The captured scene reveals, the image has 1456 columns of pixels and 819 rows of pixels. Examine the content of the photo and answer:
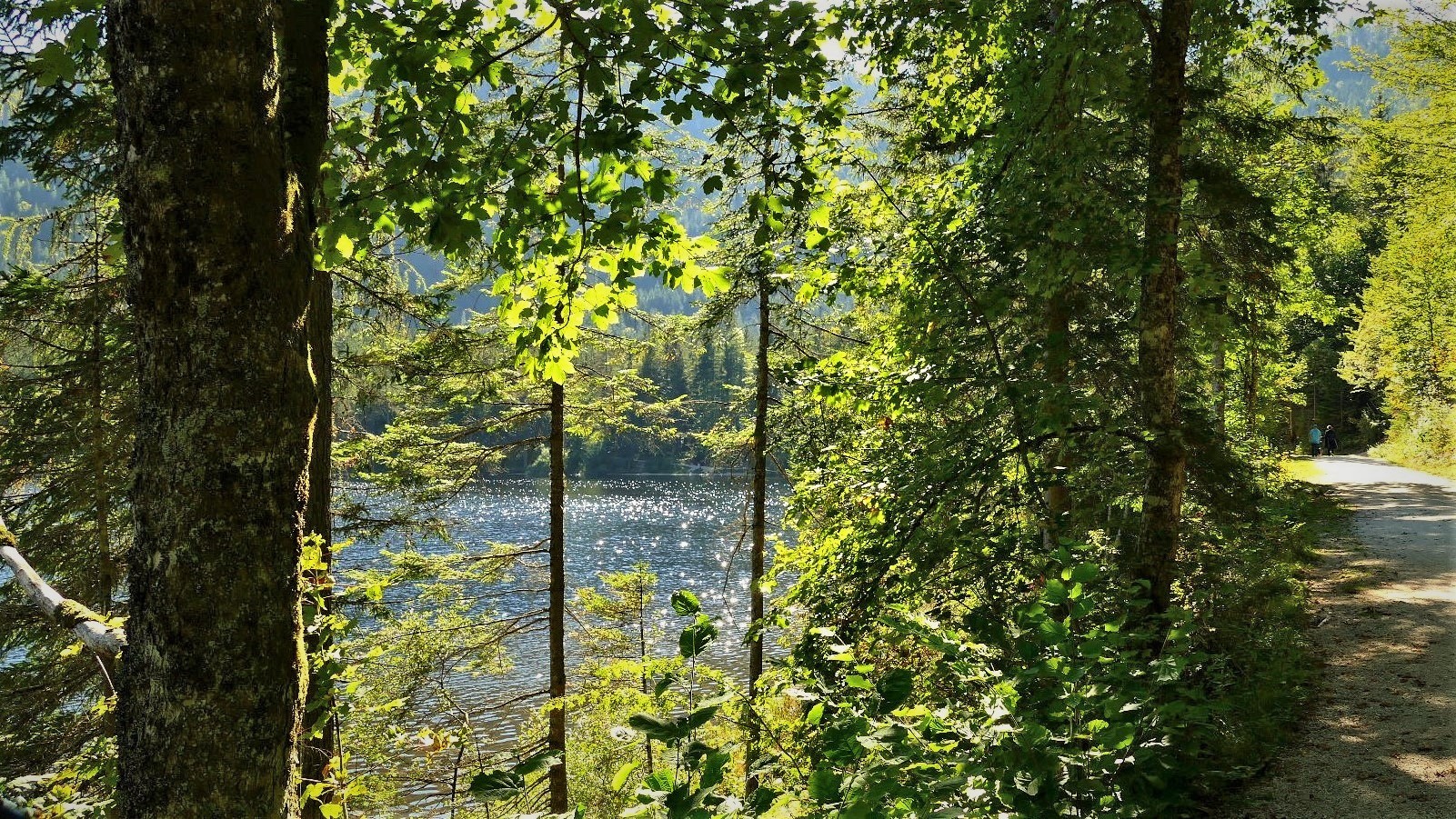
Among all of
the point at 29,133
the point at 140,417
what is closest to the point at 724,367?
the point at 29,133

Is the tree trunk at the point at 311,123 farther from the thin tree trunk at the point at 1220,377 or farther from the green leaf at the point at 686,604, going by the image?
the thin tree trunk at the point at 1220,377

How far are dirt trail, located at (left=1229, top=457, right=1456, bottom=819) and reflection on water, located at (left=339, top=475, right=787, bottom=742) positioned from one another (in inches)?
230

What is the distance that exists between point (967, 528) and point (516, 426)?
8.74 metres

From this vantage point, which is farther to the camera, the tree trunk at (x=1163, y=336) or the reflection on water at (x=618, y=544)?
the reflection on water at (x=618, y=544)

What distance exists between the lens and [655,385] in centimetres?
1308

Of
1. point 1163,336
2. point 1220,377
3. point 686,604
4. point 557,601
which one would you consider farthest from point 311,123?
point 1220,377

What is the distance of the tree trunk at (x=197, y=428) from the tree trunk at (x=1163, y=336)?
514cm

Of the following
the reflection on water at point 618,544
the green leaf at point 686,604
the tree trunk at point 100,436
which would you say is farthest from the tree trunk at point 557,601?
the green leaf at point 686,604

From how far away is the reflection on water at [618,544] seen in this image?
21.6m

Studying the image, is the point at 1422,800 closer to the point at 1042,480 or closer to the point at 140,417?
the point at 1042,480

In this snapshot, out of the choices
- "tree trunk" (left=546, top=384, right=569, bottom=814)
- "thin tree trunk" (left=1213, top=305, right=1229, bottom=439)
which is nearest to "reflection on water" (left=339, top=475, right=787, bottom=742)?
"tree trunk" (left=546, top=384, right=569, bottom=814)

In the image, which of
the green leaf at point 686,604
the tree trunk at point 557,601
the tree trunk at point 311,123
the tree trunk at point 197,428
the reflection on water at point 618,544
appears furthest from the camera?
the reflection on water at point 618,544

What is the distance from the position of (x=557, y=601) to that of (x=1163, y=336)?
28.4 feet

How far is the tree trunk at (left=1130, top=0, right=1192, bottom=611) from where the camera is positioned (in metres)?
5.52
